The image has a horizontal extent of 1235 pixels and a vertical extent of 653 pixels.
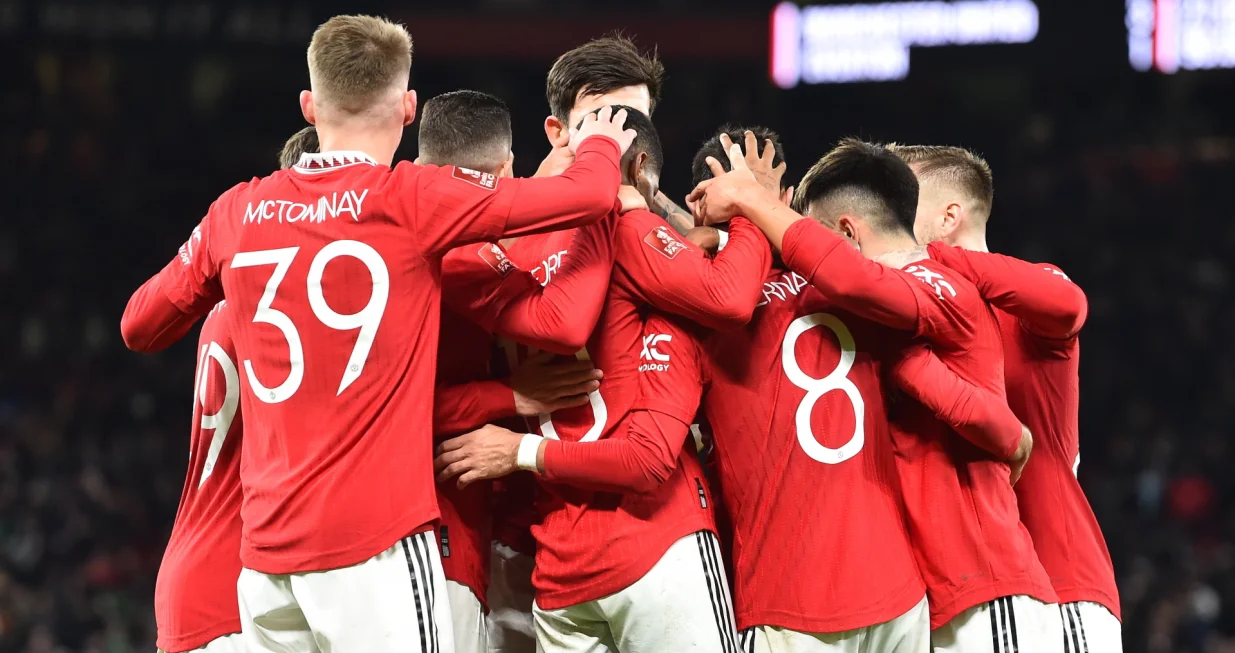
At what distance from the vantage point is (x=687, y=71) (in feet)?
58.3

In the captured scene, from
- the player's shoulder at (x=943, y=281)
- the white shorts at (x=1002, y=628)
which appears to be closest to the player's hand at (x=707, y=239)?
the player's shoulder at (x=943, y=281)

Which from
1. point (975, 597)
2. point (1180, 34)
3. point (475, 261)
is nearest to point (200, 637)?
point (475, 261)

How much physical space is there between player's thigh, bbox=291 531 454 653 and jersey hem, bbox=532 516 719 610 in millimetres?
425

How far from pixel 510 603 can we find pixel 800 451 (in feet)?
3.57

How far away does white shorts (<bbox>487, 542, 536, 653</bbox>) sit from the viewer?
4.09 meters

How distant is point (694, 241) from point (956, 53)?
1261 centimetres

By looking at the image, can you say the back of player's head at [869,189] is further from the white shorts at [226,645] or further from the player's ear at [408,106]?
the white shorts at [226,645]

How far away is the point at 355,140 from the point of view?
11.6 feet

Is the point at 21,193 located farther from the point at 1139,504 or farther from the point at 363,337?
the point at 363,337

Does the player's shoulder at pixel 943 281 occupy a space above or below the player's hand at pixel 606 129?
below

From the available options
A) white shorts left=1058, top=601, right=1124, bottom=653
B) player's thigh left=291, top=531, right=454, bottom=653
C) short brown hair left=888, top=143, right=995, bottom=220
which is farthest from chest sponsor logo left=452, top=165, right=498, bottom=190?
white shorts left=1058, top=601, right=1124, bottom=653

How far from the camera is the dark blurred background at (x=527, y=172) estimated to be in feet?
45.4

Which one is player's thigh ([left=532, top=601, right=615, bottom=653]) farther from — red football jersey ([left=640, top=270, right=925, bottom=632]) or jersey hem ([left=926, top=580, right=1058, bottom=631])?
jersey hem ([left=926, top=580, right=1058, bottom=631])

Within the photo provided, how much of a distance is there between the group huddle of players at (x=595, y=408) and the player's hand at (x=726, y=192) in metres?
0.01
